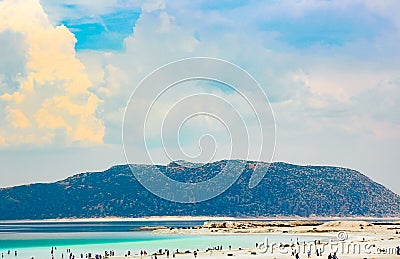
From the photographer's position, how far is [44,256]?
75000mm

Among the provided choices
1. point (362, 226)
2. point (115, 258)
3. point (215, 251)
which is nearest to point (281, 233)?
point (362, 226)

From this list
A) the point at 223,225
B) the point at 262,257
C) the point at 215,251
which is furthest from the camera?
the point at 223,225

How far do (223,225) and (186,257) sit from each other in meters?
78.9

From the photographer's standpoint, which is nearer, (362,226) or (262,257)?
(262,257)

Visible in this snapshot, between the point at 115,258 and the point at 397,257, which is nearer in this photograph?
the point at 397,257

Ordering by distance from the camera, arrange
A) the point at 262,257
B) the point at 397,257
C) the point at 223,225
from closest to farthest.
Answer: the point at 397,257, the point at 262,257, the point at 223,225

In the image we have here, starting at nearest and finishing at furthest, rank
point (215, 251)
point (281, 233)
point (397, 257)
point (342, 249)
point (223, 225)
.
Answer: point (397, 257)
point (342, 249)
point (215, 251)
point (281, 233)
point (223, 225)

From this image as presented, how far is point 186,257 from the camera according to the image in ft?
211

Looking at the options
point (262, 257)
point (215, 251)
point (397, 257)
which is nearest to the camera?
point (397, 257)

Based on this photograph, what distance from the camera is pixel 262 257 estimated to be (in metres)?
59.8

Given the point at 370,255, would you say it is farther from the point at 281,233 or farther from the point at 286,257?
the point at 281,233

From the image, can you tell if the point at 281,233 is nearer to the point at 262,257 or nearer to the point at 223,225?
the point at 223,225

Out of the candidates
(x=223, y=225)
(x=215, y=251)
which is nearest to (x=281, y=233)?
(x=223, y=225)

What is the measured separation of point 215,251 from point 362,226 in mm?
60200
